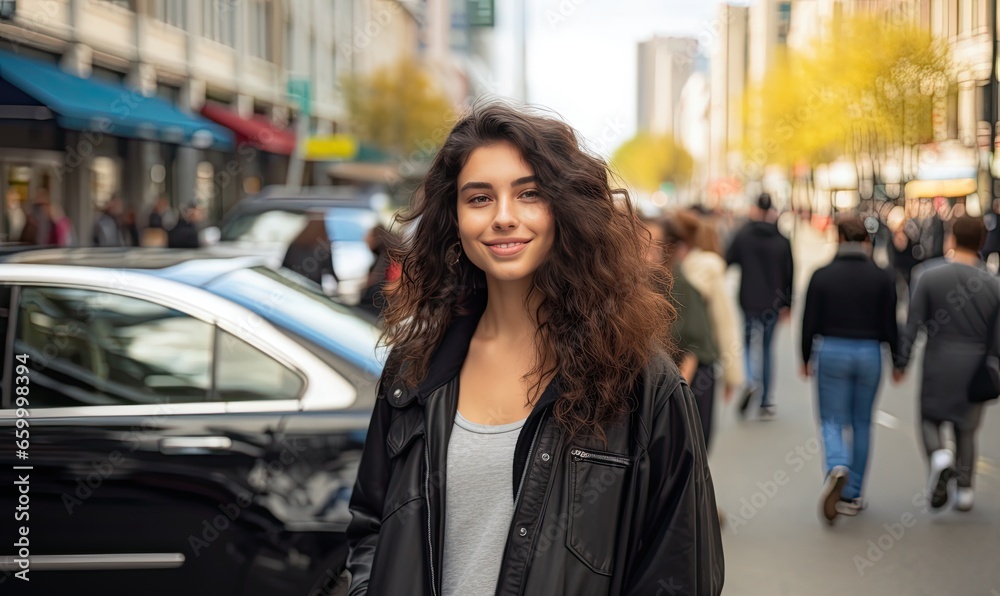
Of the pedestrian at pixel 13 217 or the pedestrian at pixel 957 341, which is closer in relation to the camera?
the pedestrian at pixel 957 341

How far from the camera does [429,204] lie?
2582 mm

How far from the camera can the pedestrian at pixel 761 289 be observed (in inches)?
419

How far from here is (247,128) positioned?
31891mm

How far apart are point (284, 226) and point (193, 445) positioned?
9.27 m

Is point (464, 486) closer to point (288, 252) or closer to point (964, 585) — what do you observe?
point (964, 585)

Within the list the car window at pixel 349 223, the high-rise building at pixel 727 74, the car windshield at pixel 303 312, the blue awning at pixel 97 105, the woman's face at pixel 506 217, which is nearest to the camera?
the woman's face at pixel 506 217

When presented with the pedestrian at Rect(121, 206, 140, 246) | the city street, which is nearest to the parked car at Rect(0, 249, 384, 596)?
the city street

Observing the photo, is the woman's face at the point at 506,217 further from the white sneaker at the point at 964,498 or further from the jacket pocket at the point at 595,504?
the white sneaker at the point at 964,498

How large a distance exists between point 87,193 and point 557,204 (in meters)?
23.9

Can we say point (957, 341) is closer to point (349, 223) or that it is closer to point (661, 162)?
point (349, 223)

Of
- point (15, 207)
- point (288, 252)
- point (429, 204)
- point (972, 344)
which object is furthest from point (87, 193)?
point (429, 204)

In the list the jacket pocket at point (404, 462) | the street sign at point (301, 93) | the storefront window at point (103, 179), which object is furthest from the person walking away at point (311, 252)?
the street sign at point (301, 93)

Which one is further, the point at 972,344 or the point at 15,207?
the point at 15,207

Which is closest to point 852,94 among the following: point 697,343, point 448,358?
point 697,343
